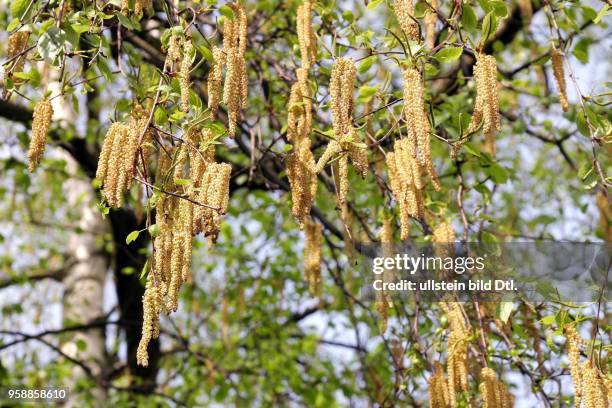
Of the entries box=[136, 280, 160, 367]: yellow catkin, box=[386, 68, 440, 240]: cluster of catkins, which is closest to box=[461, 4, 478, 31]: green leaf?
box=[386, 68, 440, 240]: cluster of catkins

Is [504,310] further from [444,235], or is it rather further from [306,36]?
[306,36]

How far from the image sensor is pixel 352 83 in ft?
7.72

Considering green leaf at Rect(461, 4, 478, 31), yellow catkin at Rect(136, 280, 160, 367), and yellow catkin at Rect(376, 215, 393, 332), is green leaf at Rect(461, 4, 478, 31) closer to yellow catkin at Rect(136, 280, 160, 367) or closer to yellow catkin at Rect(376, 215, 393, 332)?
yellow catkin at Rect(376, 215, 393, 332)

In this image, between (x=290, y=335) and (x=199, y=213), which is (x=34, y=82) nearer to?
(x=199, y=213)

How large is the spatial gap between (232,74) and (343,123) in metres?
0.39

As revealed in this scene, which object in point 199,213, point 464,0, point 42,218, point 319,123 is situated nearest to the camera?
point 199,213

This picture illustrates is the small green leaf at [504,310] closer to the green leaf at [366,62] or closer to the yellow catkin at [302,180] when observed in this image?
the yellow catkin at [302,180]

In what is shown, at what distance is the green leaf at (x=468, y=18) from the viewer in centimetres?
261

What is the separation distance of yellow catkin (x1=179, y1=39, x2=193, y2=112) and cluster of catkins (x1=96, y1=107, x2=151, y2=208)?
0.14 m

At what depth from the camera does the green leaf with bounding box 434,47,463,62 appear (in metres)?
2.50

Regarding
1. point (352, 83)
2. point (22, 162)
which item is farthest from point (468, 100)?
point (22, 162)

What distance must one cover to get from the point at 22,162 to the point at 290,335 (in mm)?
2995

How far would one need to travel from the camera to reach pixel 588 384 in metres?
2.28

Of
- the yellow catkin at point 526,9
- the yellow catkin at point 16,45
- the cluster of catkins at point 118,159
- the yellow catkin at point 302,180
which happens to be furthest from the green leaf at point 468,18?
the yellow catkin at point 526,9
